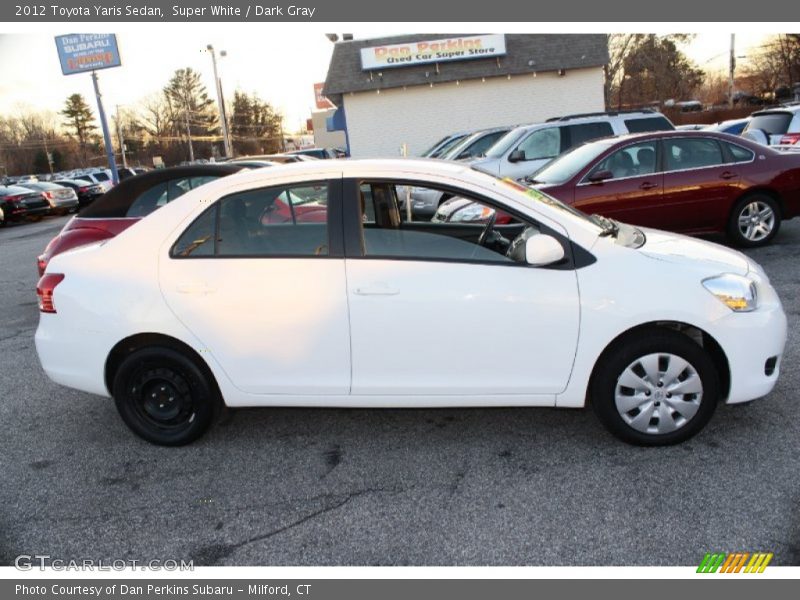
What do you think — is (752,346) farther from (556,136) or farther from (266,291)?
(556,136)

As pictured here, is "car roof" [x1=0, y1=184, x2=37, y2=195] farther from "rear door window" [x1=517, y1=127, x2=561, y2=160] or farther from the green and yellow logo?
the green and yellow logo

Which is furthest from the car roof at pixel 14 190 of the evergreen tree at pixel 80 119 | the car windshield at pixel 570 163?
the evergreen tree at pixel 80 119

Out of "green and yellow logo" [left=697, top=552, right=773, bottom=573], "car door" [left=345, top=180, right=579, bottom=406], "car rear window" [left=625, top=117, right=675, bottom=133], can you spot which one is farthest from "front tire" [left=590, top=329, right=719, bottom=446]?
"car rear window" [left=625, top=117, right=675, bottom=133]

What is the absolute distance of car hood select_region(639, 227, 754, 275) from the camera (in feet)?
12.1

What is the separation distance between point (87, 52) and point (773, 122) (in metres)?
25.2

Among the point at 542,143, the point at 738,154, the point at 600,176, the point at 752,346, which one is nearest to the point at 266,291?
the point at 752,346

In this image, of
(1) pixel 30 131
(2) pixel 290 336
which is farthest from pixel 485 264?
(1) pixel 30 131

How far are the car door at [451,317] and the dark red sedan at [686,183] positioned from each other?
462 centimetres

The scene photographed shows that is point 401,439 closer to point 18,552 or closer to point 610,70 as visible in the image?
point 18,552

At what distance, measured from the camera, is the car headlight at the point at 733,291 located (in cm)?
356

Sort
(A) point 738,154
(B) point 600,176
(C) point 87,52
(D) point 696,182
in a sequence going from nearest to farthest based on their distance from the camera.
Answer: (B) point 600,176
(D) point 696,182
(A) point 738,154
(C) point 87,52

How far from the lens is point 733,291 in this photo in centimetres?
359

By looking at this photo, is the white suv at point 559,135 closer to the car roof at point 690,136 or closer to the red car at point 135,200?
the car roof at point 690,136

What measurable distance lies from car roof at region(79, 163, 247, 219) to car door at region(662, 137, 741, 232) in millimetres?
5147
